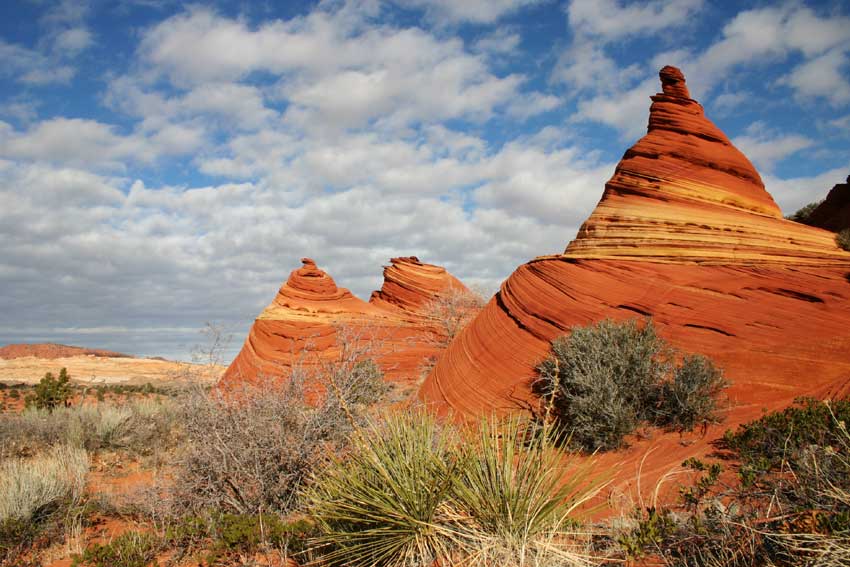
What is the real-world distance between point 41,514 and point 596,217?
37.8ft

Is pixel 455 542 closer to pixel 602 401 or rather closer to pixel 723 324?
pixel 602 401

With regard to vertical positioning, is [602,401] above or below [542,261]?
below

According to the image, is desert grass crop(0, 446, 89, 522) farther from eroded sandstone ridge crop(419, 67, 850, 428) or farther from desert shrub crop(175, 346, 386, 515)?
eroded sandstone ridge crop(419, 67, 850, 428)

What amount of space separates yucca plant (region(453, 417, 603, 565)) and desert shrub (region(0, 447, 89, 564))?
17.3 ft

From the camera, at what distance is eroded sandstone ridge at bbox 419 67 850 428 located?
357 inches

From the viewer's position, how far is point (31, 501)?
6594 millimetres

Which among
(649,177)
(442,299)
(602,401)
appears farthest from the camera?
(442,299)

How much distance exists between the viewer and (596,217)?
12102 mm

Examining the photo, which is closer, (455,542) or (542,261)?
(455,542)

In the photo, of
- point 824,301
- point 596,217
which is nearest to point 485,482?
point 824,301

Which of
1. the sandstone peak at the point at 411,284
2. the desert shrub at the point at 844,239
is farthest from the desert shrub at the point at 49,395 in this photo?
the desert shrub at the point at 844,239

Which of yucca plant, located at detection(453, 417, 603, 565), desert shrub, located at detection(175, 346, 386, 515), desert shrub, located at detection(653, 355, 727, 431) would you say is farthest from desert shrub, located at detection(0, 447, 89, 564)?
desert shrub, located at detection(653, 355, 727, 431)

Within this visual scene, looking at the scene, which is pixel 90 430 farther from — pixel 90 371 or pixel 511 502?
pixel 90 371

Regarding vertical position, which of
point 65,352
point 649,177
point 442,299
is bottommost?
point 65,352
